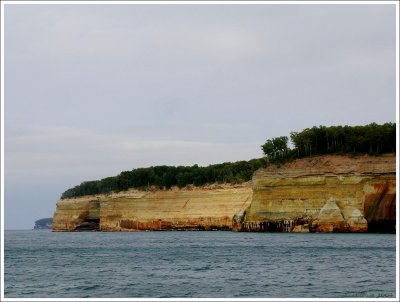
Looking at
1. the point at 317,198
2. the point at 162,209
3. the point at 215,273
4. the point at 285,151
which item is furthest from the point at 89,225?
the point at 215,273

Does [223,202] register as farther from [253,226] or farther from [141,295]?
[141,295]

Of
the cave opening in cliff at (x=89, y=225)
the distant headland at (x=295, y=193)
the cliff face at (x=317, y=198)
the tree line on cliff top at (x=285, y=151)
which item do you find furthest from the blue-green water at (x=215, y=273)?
the cave opening in cliff at (x=89, y=225)

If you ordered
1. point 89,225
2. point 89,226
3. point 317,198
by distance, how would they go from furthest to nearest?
point 89,226 → point 89,225 → point 317,198

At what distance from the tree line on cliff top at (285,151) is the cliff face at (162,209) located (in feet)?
16.7

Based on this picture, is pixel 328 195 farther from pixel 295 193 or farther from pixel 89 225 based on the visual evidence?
Result: pixel 89 225

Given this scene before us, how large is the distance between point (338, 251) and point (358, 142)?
3484 cm

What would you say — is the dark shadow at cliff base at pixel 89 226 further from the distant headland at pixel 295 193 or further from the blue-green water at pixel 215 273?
the blue-green water at pixel 215 273

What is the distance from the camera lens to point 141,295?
30.1m

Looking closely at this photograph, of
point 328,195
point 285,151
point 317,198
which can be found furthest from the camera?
point 285,151

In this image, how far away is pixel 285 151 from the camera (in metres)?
95.1

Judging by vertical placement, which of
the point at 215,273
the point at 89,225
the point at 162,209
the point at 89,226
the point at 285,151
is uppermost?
the point at 285,151

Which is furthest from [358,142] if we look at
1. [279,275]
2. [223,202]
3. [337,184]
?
[279,275]

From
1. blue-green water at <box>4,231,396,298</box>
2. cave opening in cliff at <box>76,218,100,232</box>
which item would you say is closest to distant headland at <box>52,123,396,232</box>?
cave opening in cliff at <box>76,218,100,232</box>

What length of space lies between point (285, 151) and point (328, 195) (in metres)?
16.4
